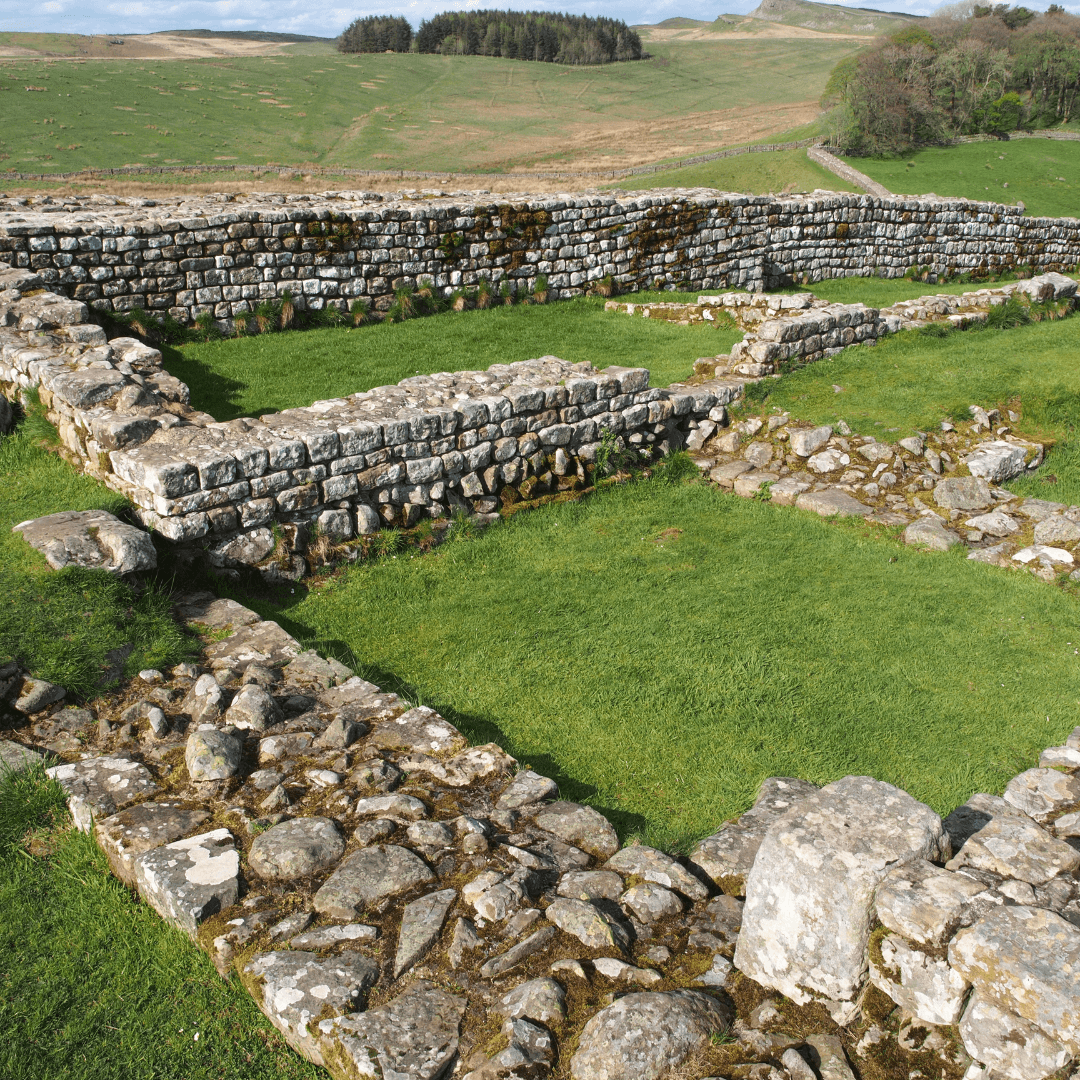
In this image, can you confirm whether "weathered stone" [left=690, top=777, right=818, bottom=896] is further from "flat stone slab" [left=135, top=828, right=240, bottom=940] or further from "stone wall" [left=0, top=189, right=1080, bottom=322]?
"stone wall" [left=0, top=189, right=1080, bottom=322]

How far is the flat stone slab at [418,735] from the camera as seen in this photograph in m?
4.65

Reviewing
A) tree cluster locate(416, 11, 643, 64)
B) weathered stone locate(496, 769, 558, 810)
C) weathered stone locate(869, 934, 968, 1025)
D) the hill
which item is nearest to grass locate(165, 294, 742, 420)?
weathered stone locate(496, 769, 558, 810)

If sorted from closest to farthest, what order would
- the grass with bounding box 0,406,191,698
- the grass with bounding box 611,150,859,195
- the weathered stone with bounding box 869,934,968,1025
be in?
the weathered stone with bounding box 869,934,968,1025 < the grass with bounding box 0,406,191,698 < the grass with bounding box 611,150,859,195

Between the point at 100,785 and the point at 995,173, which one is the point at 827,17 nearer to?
the point at 995,173

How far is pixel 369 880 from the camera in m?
3.58

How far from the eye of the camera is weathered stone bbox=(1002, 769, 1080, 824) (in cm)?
439

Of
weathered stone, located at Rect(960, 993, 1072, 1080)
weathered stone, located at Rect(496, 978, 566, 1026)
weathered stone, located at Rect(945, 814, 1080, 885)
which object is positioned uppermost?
weathered stone, located at Rect(960, 993, 1072, 1080)

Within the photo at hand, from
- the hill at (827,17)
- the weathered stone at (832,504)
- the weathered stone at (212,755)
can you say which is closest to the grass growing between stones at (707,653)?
the weathered stone at (832,504)

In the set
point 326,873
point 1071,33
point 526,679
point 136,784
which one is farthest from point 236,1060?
point 1071,33

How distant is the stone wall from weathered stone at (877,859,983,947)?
39.8ft

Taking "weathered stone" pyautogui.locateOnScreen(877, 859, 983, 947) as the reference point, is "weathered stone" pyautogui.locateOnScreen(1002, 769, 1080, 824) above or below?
below

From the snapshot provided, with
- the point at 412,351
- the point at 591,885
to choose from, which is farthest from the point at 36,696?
the point at 412,351

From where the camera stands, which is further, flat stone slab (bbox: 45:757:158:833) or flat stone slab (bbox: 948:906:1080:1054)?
flat stone slab (bbox: 45:757:158:833)

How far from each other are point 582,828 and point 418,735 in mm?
1118
